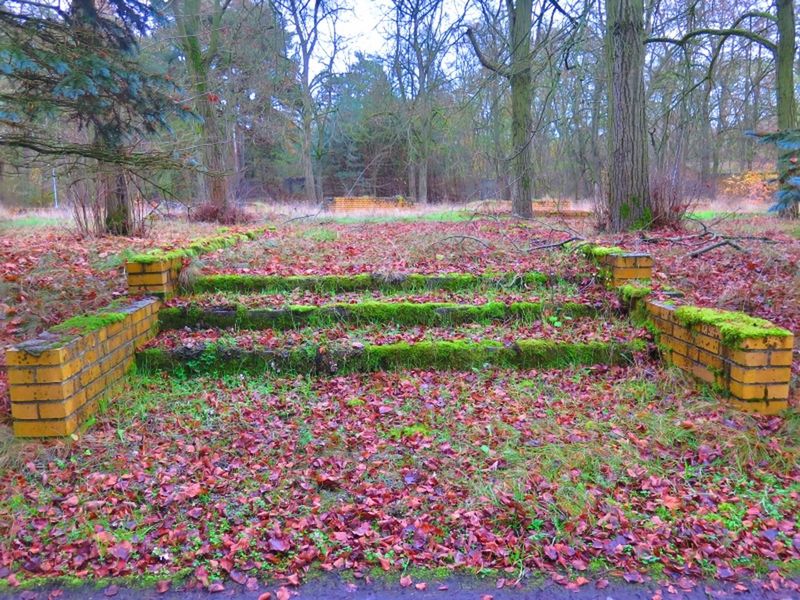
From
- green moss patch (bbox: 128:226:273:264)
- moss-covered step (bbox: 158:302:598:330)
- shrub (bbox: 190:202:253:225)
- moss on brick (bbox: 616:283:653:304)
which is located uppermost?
shrub (bbox: 190:202:253:225)

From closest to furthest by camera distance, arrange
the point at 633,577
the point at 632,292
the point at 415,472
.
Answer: the point at 633,577 < the point at 415,472 < the point at 632,292

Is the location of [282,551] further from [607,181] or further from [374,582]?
[607,181]

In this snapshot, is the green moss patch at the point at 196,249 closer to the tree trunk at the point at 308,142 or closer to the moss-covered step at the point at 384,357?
the moss-covered step at the point at 384,357

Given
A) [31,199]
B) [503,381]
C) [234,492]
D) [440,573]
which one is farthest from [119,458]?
[31,199]

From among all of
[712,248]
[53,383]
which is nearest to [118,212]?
[53,383]

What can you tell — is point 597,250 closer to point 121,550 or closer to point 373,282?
point 373,282

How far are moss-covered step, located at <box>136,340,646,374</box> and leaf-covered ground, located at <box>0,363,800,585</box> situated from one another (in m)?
0.31

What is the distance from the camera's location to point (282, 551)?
7.04 feet

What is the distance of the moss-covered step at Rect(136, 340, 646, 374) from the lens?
3.90 meters

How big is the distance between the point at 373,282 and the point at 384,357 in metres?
1.34

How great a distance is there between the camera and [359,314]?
4480mm

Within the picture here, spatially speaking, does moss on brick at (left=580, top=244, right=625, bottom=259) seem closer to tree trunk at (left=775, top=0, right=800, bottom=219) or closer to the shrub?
tree trunk at (left=775, top=0, right=800, bottom=219)

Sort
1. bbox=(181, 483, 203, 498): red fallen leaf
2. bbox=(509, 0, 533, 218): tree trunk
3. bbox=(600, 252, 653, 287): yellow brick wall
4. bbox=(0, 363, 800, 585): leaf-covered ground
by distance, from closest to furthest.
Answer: bbox=(0, 363, 800, 585): leaf-covered ground → bbox=(181, 483, 203, 498): red fallen leaf → bbox=(600, 252, 653, 287): yellow brick wall → bbox=(509, 0, 533, 218): tree trunk

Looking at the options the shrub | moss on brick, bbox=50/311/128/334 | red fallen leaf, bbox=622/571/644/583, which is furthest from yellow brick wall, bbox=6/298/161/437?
the shrub
